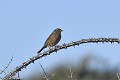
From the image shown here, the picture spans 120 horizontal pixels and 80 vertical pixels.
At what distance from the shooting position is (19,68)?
6066 mm

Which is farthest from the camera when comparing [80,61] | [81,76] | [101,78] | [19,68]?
[80,61]

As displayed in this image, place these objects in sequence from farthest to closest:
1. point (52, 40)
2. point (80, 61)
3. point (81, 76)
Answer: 1. point (80, 61)
2. point (81, 76)
3. point (52, 40)

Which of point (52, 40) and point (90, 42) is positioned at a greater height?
point (52, 40)

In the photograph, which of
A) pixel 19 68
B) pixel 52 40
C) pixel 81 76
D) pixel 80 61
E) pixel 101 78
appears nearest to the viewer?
pixel 19 68

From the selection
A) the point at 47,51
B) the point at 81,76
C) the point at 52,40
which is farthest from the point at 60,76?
the point at 47,51

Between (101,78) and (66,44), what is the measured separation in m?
25.4

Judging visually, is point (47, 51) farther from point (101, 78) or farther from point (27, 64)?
point (101, 78)

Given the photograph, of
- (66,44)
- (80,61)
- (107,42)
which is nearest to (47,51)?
(66,44)

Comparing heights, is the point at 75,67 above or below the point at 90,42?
above

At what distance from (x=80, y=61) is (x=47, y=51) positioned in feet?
91.5

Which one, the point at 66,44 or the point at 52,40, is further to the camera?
the point at 52,40

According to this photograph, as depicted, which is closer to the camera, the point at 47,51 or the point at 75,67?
the point at 47,51

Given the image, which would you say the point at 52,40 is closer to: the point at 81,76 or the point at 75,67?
the point at 81,76

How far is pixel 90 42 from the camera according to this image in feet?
20.1
